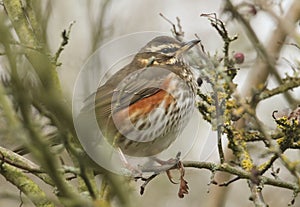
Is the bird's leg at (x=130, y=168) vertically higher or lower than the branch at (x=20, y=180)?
higher

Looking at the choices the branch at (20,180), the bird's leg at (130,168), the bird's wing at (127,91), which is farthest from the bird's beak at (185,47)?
the branch at (20,180)

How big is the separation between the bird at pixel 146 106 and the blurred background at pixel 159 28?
0.24 m

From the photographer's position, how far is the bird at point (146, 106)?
3584 mm

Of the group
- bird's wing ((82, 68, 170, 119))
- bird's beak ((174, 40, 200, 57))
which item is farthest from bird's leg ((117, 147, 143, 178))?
bird's beak ((174, 40, 200, 57))

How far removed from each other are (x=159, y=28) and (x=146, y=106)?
12.4ft

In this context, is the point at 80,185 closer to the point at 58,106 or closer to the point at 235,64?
the point at 235,64

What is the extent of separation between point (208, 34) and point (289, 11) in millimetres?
3125

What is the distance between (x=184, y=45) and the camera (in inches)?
152

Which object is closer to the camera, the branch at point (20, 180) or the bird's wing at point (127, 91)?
the branch at point (20, 180)

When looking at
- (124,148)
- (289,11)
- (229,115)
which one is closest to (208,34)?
(289,11)

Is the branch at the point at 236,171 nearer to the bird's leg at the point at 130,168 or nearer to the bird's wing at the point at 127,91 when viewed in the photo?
the bird's leg at the point at 130,168

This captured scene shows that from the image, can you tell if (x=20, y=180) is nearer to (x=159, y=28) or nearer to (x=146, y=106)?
(x=146, y=106)

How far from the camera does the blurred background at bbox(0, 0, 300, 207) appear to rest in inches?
151

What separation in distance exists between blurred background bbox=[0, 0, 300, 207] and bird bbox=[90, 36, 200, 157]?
0.80 ft
